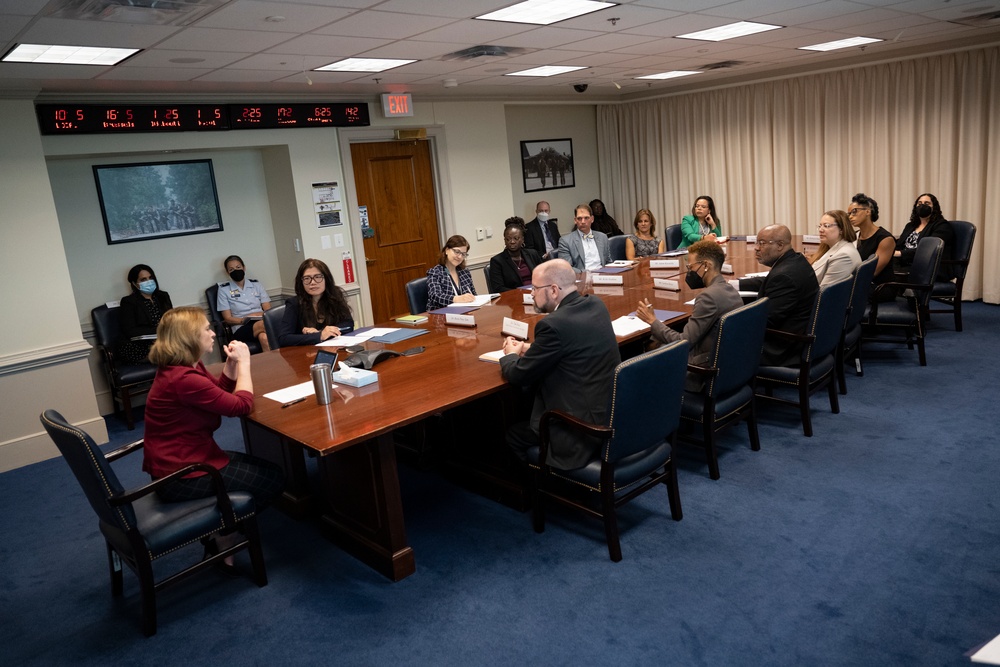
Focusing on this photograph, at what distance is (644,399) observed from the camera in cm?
285

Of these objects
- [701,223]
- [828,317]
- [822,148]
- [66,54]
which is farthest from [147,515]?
[822,148]

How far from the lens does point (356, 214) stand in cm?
700

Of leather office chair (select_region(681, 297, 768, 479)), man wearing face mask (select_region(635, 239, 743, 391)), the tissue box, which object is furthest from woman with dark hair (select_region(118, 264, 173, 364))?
leather office chair (select_region(681, 297, 768, 479))

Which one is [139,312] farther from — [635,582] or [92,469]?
[635,582]

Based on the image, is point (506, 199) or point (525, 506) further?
point (506, 199)

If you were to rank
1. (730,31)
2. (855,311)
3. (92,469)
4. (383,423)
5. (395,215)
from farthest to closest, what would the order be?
(395,215) → (730,31) → (855,311) → (383,423) → (92,469)

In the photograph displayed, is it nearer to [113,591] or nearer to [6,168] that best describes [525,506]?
[113,591]

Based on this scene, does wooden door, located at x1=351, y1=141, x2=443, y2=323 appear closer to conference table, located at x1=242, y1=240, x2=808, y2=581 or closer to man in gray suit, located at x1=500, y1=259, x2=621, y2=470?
conference table, located at x1=242, y1=240, x2=808, y2=581

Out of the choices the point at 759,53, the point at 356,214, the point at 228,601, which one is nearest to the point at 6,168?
the point at 356,214

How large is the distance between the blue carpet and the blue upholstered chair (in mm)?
3919

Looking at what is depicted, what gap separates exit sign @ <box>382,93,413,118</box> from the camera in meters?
6.75

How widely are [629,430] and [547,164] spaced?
682cm

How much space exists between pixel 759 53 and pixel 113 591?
6.33 metres

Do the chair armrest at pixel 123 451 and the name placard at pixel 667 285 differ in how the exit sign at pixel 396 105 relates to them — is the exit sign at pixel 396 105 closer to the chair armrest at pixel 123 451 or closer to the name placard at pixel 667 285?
the name placard at pixel 667 285
